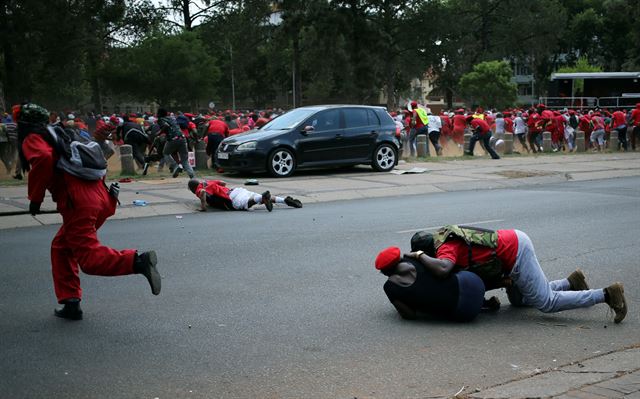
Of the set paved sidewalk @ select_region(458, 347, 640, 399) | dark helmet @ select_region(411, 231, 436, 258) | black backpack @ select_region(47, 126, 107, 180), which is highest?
black backpack @ select_region(47, 126, 107, 180)

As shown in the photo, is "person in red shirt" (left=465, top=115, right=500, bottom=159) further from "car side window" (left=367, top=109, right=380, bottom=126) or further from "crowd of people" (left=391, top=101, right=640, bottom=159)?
"car side window" (left=367, top=109, right=380, bottom=126)

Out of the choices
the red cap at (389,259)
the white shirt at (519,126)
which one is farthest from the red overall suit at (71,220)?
the white shirt at (519,126)

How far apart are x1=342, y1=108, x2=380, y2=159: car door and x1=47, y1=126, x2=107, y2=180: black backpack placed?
→ 42.2 feet

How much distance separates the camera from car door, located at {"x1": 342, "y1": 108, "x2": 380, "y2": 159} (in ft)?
62.2

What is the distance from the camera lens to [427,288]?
241 inches

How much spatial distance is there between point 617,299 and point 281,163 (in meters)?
12.3

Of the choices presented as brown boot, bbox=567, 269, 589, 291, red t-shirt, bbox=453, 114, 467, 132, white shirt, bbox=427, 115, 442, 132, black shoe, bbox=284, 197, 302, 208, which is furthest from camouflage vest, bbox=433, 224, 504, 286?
red t-shirt, bbox=453, 114, 467, 132

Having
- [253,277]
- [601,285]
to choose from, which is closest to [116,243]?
[253,277]

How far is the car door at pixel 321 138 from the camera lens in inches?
722

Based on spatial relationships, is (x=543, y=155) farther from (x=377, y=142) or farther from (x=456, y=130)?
(x=377, y=142)

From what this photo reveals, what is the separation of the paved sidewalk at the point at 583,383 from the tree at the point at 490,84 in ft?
199

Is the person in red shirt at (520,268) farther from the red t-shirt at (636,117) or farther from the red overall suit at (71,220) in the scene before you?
the red t-shirt at (636,117)

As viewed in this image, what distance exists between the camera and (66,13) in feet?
118

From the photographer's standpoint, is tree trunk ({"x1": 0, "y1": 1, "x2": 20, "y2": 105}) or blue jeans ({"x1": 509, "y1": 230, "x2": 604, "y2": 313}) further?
tree trunk ({"x1": 0, "y1": 1, "x2": 20, "y2": 105})
